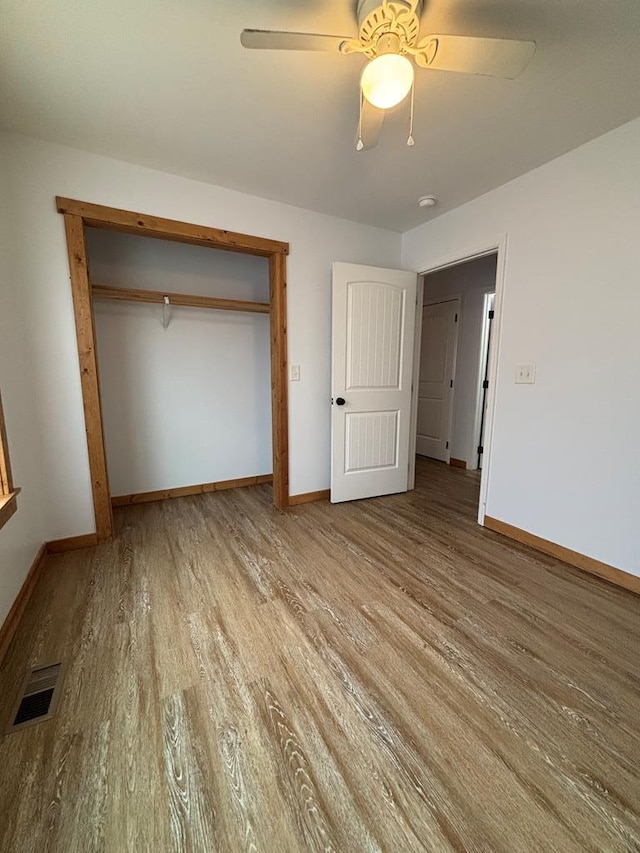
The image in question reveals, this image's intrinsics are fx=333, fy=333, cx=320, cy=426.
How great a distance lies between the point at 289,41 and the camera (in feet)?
3.67

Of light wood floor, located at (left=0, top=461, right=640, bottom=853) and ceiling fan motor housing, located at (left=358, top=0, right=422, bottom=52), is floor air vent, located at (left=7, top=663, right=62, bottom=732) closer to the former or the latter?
light wood floor, located at (left=0, top=461, right=640, bottom=853)

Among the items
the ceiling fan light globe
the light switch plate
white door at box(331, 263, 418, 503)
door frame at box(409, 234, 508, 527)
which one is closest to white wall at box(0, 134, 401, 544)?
white door at box(331, 263, 418, 503)

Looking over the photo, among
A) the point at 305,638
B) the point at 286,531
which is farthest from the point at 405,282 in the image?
the point at 305,638

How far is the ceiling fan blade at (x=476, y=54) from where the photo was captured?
1114 millimetres

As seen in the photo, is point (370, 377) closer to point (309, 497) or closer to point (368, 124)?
point (309, 497)

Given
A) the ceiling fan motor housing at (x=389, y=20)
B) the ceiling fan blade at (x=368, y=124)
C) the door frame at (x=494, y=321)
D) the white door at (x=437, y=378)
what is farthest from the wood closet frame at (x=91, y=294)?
the white door at (x=437, y=378)

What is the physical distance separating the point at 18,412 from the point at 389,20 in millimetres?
2483

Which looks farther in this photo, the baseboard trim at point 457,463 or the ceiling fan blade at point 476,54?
the baseboard trim at point 457,463

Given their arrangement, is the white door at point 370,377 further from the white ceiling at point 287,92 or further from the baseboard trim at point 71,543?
the baseboard trim at point 71,543

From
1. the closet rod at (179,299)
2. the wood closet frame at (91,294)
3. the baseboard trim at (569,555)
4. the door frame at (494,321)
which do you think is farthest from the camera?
the closet rod at (179,299)

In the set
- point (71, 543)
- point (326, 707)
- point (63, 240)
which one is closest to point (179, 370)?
point (63, 240)

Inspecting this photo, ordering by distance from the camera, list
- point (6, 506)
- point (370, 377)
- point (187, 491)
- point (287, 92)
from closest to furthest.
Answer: point (6, 506) → point (287, 92) → point (370, 377) → point (187, 491)

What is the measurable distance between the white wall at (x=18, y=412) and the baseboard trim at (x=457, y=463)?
4.18m

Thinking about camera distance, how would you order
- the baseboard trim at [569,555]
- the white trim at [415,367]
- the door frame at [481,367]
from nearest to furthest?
the baseboard trim at [569,555]
the white trim at [415,367]
the door frame at [481,367]
